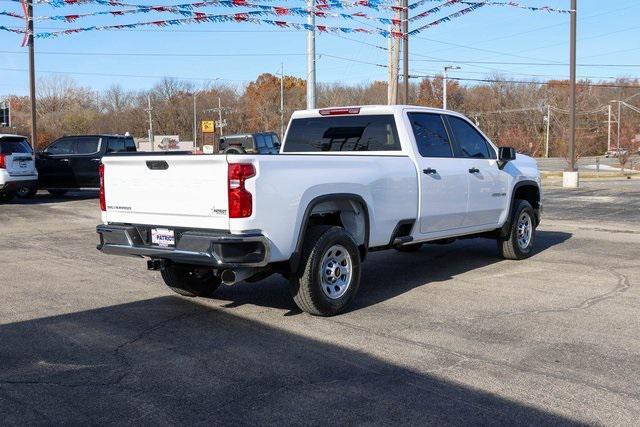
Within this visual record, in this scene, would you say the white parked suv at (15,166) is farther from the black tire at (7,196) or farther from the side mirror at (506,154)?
the side mirror at (506,154)

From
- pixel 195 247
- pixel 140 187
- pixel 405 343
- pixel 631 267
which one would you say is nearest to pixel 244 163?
pixel 195 247

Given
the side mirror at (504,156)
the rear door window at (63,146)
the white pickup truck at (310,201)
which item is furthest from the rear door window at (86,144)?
the side mirror at (504,156)

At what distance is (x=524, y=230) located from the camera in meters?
9.79

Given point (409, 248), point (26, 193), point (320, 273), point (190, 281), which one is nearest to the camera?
point (320, 273)

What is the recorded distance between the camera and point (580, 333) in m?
5.84

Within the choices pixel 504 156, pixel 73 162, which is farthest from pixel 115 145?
pixel 504 156

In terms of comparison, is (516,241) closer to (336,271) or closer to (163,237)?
(336,271)

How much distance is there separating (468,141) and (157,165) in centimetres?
423

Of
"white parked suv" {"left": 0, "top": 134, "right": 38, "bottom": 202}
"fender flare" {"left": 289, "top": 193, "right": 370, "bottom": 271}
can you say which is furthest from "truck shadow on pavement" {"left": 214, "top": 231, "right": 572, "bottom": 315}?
"white parked suv" {"left": 0, "top": 134, "right": 38, "bottom": 202}

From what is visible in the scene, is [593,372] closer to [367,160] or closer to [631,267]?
[367,160]

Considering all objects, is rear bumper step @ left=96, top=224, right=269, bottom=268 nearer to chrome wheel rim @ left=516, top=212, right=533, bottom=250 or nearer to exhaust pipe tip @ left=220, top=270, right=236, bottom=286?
exhaust pipe tip @ left=220, top=270, right=236, bottom=286

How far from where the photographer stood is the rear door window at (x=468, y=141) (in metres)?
8.45

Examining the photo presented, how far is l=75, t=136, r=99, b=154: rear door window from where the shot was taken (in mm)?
20828

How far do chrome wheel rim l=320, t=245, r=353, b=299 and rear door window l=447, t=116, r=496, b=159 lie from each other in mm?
2513
